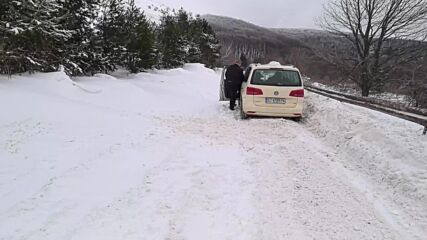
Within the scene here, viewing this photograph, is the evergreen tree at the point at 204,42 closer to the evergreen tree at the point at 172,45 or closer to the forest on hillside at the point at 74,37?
the evergreen tree at the point at 172,45

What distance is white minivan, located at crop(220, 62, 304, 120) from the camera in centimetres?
1134

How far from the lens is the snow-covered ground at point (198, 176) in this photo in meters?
4.44

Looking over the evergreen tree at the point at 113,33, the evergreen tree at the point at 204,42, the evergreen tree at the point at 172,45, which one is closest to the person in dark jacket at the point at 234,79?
the evergreen tree at the point at 113,33

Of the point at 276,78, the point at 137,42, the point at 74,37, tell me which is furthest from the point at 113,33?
the point at 276,78

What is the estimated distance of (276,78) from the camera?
11664mm

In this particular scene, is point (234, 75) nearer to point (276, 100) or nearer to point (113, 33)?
point (276, 100)

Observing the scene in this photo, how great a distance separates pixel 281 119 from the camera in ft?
37.0

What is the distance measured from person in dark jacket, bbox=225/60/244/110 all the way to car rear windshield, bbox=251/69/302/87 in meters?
2.07

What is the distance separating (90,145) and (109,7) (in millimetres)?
14917

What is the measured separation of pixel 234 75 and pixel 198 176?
8.26m

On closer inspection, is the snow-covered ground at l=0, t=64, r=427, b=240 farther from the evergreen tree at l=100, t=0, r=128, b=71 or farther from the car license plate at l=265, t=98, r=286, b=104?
the evergreen tree at l=100, t=0, r=128, b=71

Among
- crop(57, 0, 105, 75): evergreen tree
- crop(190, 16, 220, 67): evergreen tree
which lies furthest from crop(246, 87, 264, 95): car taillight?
crop(190, 16, 220, 67): evergreen tree

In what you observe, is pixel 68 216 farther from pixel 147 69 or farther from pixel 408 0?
pixel 408 0

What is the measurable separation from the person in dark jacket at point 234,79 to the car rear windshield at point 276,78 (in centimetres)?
207
